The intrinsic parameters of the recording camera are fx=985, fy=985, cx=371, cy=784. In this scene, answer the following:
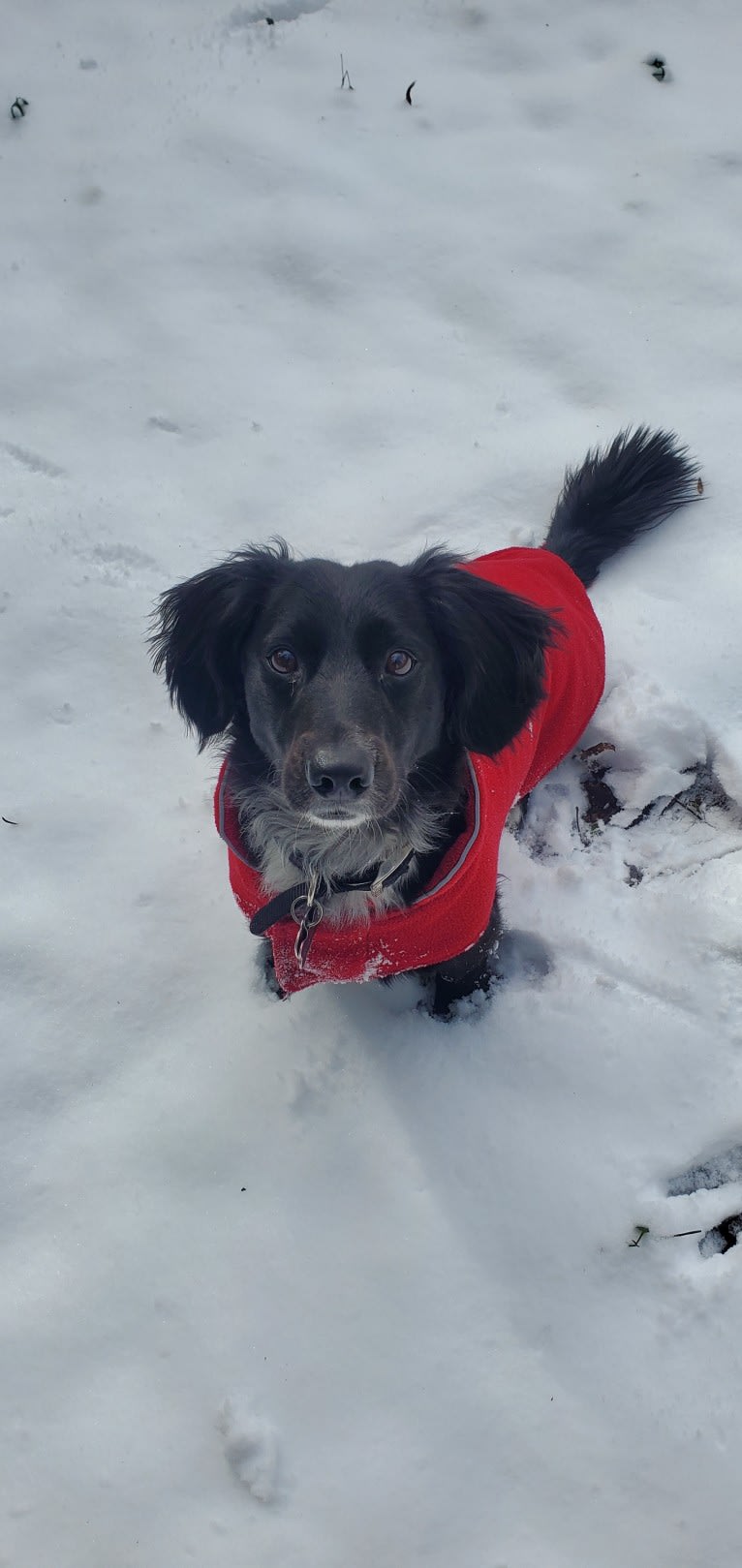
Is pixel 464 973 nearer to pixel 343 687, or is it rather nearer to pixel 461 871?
pixel 461 871

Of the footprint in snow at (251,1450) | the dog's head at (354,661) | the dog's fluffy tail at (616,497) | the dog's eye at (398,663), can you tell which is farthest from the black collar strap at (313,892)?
the dog's fluffy tail at (616,497)

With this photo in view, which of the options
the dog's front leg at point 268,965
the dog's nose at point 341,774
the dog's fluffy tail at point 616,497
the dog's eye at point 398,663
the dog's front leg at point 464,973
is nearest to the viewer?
the dog's nose at point 341,774

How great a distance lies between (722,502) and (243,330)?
1.78m

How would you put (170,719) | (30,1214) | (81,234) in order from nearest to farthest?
(30,1214) < (170,719) < (81,234)

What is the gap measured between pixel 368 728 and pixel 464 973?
78cm

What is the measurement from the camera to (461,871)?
2043 mm

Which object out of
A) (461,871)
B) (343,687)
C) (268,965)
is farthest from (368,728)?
(268,965)

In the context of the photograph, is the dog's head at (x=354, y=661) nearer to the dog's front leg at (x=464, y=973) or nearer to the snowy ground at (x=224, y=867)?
the dog's front leg at (x=464, y=973)

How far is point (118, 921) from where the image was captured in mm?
2639

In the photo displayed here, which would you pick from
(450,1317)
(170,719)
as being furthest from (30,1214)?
(170,719)

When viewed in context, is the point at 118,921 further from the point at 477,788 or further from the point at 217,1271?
the point at 477,788

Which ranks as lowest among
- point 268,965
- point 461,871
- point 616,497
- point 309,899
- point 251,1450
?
point 251,1450

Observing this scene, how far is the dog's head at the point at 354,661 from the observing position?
6.41 ft

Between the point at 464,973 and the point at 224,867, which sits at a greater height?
the point at 464,973
